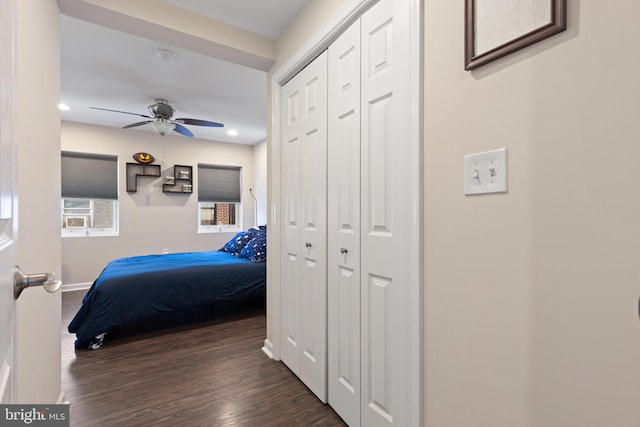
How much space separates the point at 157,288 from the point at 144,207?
8.34ft

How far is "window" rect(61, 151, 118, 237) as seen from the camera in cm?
446

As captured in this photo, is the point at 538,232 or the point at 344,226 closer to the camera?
the point at 538,232

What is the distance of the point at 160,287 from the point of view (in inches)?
114

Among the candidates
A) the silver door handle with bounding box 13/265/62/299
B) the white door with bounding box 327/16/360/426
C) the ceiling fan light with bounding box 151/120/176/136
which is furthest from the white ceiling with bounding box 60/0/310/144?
the silver door handle with bounding box 13/265/62/299

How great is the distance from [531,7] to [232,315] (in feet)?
11.3

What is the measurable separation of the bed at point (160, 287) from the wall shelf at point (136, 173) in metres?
1.67

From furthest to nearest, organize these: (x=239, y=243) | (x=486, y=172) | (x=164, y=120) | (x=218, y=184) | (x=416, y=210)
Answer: (x=218, y=184) → (x=239, y=243) → (x=164, y=120) → (x=416, y=210) → (x=486, y=172)

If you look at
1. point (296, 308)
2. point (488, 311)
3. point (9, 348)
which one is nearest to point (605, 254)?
point (488, 311)

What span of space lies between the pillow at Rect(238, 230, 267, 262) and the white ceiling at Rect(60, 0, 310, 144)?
1.70 meters

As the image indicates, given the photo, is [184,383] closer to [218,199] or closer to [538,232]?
[538,232]

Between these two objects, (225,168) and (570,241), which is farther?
(225,168)

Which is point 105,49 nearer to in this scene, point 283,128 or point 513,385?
point 283,128

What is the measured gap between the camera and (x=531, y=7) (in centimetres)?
82

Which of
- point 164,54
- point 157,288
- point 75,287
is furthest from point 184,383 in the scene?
point 75,287
